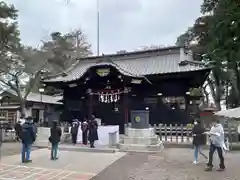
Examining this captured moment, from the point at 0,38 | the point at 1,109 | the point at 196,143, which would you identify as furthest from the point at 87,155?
the point at 1,109

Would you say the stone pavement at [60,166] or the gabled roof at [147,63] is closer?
the stone pavement at [60,166]

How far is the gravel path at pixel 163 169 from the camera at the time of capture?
24.4ft

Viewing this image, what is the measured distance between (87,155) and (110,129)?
286 cm

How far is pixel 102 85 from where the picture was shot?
19109 millimetres

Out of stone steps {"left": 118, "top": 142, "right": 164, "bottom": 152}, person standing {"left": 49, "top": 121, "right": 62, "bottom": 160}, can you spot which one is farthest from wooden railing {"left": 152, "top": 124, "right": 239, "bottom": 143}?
person standing {"left": 49, "top": 121, "right": 62, "bottom": 160}

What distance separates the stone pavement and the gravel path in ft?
1.61

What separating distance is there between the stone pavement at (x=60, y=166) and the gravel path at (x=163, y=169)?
49 cm

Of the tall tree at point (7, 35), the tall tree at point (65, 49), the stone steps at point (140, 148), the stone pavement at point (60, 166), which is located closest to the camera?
the stone pavement at point (60, 166)

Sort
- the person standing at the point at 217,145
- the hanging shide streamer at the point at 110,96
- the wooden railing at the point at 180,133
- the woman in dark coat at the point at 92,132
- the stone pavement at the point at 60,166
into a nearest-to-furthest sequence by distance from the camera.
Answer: the stone pavement at the point at 60,166 < the person standing at the point at 217,145 < the woman in dark coat at the point at 92,132 < the wooden railing at the point at 180,133 < the hanging shide streamer at the point at 110,96

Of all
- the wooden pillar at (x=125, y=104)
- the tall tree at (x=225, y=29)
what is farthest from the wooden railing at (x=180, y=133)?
the tall tree at (x=225, y=29)

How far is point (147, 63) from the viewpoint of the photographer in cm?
2175

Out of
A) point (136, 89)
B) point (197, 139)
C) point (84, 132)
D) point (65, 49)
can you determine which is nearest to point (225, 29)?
point (197, 139)

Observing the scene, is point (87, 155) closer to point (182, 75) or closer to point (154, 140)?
point (154, 140)

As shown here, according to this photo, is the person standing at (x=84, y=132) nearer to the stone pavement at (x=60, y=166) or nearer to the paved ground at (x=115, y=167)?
the stone pavement at (x=60, y=166)
